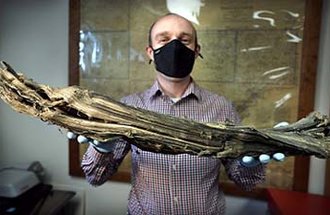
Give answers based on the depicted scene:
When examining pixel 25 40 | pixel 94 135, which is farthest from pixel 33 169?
pixel 94 135

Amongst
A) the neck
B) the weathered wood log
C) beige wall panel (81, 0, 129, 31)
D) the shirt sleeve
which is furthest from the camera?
beige wall panel (81, 0, 129, 31)

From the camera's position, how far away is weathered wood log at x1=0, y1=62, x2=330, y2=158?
1.87ft

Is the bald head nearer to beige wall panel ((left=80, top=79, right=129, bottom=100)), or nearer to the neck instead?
the neck

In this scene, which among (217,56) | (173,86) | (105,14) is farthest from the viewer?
(105,14)

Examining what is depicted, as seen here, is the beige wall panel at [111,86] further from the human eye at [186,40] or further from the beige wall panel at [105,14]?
the human eye at [186,40]

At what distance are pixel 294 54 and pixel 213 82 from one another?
40cm

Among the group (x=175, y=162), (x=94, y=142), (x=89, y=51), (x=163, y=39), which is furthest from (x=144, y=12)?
(x=94, y=142)

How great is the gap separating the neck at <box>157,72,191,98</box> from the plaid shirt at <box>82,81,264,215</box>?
17 mm

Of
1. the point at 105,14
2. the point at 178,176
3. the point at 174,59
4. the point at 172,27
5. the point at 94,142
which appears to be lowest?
the point at 178,176

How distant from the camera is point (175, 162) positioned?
1014mm

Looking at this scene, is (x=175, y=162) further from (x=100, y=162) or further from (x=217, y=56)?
(x=217, y=56)

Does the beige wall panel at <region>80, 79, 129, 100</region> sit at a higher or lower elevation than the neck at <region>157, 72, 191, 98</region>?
lower

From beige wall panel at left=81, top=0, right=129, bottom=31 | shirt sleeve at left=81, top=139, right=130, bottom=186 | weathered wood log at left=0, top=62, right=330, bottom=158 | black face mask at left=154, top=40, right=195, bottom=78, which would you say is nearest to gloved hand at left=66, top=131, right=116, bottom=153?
weathered wood log at left=0, top=62, right=330, bottom=158

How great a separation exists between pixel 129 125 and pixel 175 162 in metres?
0.48
